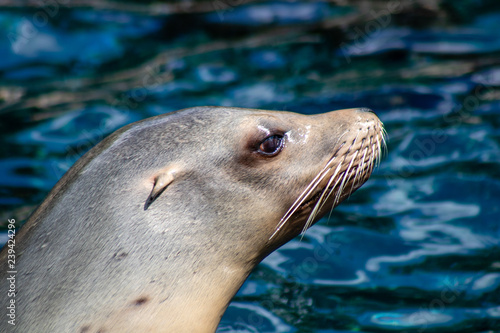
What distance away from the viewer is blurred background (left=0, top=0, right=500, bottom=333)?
4.76 m

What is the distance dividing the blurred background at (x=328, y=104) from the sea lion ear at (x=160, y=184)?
1418 millimetres

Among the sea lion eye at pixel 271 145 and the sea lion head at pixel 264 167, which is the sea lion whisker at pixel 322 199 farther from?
the sea lion eye at pixel 271 145

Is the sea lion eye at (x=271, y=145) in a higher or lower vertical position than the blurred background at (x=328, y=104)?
lower

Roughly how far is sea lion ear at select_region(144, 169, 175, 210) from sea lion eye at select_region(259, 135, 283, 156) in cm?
54

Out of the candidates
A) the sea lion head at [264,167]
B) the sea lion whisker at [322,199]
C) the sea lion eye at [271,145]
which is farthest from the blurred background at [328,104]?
the sea lion eye at [271,145]

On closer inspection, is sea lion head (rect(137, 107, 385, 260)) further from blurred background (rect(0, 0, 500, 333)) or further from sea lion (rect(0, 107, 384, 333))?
blurred background (rect(0, 0, 500, 333))

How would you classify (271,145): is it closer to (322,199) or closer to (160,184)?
(322,199)

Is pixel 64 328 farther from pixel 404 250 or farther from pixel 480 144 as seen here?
pixel 480 144

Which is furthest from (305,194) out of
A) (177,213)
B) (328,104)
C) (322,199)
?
(328,104)

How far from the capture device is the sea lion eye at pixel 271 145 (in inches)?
146

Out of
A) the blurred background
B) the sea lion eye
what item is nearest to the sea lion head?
the sea lion eye

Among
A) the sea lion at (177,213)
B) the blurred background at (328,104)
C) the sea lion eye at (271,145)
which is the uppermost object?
the blurred background at (328,104)

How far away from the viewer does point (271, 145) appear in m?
3.74

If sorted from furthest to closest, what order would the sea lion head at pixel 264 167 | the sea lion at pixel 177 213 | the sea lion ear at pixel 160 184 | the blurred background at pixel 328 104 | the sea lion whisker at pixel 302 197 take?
the blurred background at pixel 328 104
the sea lion whisker at pixel 302 197
the sea lion head at pixel 264 167
the sea lion ear at pixel 160 184
the sea lion at pixel 177 213
